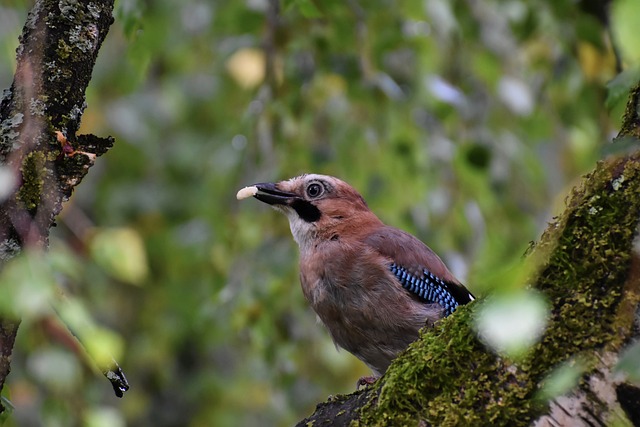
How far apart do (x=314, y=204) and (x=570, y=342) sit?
248cm

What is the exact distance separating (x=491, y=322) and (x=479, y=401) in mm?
513

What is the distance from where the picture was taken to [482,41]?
4789 millimetres

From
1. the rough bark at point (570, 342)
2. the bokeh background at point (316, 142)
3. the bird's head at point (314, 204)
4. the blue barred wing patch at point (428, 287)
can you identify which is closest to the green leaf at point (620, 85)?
the rough bark at point (570, 342)

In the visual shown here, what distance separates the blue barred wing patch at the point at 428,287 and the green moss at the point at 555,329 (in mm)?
1616

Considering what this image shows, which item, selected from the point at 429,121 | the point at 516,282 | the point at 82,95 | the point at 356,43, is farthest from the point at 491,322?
the point at 429,121

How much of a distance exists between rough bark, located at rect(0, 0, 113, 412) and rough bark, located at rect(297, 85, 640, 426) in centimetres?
90

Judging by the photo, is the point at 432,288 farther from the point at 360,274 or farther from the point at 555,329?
the point at 555,329

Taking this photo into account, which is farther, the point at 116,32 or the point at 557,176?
the point at 557,176

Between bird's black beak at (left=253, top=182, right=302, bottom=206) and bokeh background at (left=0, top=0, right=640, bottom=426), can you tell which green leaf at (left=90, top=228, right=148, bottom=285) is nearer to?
bokeh background at (left=0, top=0, right=640, bottom=426)

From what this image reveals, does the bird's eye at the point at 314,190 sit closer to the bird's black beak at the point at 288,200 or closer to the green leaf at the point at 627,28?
the bird's black beak at the point at 288,200

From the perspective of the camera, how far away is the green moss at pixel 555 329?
1.67m

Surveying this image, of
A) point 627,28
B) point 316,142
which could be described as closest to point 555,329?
point 627,28

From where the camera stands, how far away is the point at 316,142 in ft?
16.7

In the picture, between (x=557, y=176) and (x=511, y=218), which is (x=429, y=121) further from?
(x=557, y=176)
